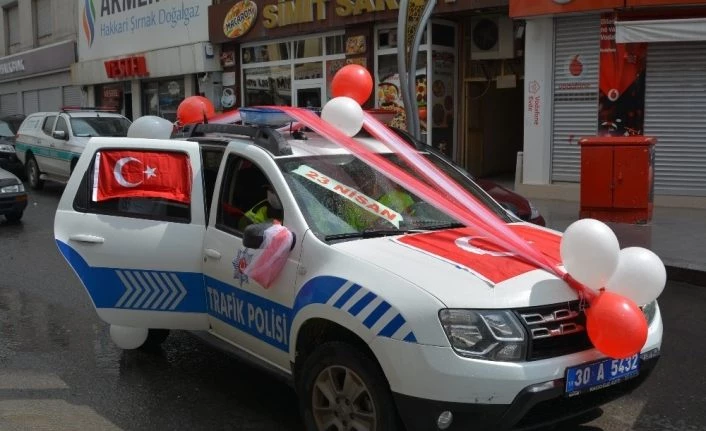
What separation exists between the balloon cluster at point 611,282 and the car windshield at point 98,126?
1345 centimetres

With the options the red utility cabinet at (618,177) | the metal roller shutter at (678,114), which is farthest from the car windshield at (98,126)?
the metal roller shutter at (678,114)

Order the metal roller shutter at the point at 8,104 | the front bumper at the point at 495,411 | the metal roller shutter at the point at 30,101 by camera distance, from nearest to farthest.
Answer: the front bumper at the point at 495,411 → the metal roller shutter at the point at 30,101 → the metal roller shutter at the point at 8,104

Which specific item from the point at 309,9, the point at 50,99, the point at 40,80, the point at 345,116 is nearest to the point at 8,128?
the point at 50,99

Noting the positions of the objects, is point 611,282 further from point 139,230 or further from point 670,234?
point 670,234

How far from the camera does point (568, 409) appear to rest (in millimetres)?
3479

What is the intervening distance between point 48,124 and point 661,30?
41.6ft

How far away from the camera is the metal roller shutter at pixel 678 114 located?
12.4 meters

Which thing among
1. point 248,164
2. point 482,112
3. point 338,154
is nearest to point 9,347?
point 248,164

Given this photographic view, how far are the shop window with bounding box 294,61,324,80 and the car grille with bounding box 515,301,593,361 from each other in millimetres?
15055

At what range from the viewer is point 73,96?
93.3ft

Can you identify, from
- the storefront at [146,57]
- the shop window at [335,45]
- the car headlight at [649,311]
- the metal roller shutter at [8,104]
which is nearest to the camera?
the car headlight at [649,311]

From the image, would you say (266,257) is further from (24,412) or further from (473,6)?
(473,6)

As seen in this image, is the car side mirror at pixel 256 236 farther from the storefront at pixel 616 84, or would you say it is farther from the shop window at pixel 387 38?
the shop window at pixel 387 38

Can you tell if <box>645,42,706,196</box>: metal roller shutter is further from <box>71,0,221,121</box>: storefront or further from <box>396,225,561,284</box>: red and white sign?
<box>71,0,221,121</box>: storefront
